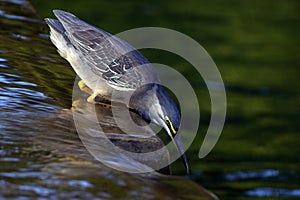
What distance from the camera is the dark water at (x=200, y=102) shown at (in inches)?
147

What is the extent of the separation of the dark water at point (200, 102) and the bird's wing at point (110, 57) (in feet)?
1.16

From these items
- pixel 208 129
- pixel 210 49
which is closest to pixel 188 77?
pixel 210 49

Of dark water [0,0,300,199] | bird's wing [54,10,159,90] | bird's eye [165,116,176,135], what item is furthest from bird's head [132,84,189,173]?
dark water [0,0,300,199]

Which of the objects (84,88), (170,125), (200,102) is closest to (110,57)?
(84,88)

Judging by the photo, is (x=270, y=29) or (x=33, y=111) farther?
(x=270, y=29)

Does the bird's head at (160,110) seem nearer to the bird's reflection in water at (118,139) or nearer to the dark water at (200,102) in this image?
the bird's reflection in water at (118,139)

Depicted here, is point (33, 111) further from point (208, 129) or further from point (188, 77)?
point (188, 77)

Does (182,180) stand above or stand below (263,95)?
below

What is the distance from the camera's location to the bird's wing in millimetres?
5094

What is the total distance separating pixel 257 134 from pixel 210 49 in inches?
92.7

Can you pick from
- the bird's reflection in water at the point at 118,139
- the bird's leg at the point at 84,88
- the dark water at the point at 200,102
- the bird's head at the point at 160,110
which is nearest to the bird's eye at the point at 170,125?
the bird's head at the point at 160,110

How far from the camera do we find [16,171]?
12.0 feet

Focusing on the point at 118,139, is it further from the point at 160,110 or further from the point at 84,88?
the point at 84,88

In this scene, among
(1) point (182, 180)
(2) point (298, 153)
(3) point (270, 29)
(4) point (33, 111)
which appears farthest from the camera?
(3) point (270, 29)
